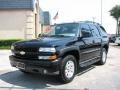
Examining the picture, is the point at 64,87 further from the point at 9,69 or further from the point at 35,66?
the point at 9,69

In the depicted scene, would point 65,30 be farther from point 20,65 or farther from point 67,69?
point 20,65

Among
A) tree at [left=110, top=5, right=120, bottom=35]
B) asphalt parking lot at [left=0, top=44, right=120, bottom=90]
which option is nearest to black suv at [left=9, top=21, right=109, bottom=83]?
asphalt parking lot at [left=0, top=44, right=120, bottom=90]

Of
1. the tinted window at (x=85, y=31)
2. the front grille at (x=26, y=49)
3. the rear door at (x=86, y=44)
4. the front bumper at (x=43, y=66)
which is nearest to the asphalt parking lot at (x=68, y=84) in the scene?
the front bumper at (x=43, y=66)

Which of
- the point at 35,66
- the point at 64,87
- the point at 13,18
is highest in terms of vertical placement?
the point at 13,18

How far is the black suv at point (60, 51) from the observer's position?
6965mm

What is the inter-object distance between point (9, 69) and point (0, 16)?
13554mm

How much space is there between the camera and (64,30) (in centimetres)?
863

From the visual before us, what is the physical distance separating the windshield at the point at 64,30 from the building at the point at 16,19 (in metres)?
13.7

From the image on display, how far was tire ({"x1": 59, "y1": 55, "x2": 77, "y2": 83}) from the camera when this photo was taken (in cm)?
722

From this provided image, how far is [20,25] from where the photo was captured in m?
22.7

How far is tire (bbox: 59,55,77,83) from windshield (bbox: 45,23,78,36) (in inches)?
37.7

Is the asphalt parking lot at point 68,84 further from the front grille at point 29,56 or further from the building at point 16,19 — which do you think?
the building at point 16,19

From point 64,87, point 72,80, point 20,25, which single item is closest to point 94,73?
point 72,80

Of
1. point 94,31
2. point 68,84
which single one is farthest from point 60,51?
point 94,31
